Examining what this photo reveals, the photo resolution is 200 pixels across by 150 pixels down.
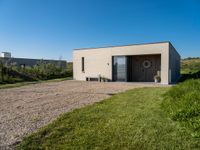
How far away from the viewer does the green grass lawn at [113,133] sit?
2.88 metres

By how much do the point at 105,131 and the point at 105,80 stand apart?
1246 centimetres

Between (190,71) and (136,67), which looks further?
(190,71)

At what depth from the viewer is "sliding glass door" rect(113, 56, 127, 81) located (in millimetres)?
15141

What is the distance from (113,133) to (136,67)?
13.0 metres

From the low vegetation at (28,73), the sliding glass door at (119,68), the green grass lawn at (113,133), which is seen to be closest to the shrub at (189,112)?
the green grass lawn at (113,133)

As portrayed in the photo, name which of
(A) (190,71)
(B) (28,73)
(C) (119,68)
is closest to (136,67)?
(C) (119,68)

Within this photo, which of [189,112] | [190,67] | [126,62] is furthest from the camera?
[190,67]

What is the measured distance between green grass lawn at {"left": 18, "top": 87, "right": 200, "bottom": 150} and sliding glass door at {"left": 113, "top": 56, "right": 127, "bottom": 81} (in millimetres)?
10512

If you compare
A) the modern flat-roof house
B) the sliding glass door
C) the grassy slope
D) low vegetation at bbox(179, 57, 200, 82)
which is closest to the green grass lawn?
the modern flat-roof house

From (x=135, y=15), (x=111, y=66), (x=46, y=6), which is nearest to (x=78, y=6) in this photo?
(x=46, y=6)

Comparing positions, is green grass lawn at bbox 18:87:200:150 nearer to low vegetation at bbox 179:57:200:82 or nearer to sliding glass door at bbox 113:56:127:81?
sliding glass door at bbox 113:56:127:81

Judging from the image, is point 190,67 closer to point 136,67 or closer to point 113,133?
point 136,67

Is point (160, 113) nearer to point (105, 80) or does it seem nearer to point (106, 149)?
point (106, 149)

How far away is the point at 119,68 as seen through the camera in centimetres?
1542
